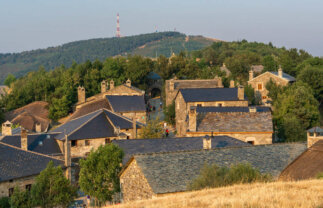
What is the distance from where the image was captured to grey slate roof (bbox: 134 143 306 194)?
69.2ft

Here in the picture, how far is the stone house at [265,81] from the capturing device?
62844 mm

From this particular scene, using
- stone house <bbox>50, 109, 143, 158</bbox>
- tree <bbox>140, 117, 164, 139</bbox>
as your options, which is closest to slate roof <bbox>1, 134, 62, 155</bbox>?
stone house <bbox>50, 109, 143, 158</bbox>

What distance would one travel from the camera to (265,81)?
2537 inches

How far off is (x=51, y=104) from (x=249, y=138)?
3579 centimetres

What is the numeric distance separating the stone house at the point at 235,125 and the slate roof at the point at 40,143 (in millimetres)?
12322

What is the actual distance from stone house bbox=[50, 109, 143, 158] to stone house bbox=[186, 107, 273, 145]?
670cm

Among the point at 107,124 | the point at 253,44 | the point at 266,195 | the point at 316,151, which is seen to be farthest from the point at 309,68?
the point at 253,44

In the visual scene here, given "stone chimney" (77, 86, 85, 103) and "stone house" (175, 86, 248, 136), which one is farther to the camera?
"stone chimney" (77, 86, 85, 103)

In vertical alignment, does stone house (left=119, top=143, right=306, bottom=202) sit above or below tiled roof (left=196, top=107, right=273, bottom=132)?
below

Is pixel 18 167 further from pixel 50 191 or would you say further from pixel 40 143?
pixel 40 143

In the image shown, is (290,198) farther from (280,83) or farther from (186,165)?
(280,83)

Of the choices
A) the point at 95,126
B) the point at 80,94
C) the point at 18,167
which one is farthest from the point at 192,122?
the point at 80,94

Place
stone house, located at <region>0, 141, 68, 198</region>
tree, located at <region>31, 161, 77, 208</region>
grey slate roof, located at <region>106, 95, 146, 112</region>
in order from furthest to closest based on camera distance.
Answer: grey slate roof, located at <region>106, 95, 146, 112</region> → stone house, located at <region>0, 141, 68, 198</region> → tree, located at <region>31, 161, 77, 208</region>

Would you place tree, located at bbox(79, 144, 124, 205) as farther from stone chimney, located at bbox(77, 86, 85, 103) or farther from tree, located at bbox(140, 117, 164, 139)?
stone chimney, located at bbox(77, 86, 85, 103)
